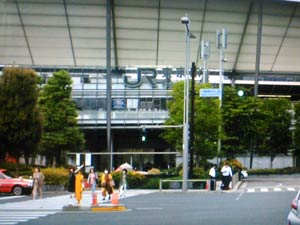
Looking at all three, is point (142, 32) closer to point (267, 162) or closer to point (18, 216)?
point (267, 162)

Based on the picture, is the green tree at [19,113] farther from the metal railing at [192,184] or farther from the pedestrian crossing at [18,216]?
the pedestrian crossing at [18,216]

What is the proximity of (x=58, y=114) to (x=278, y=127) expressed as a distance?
72.9 ft

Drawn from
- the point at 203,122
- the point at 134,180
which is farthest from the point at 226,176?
the point at 203,122

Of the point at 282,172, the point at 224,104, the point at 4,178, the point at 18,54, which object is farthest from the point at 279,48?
the point at 4,178

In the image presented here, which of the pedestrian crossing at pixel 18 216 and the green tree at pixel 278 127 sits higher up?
the green tree at pixel 278 127

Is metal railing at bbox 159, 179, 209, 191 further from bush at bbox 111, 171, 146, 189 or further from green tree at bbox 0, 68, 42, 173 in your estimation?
green tree at bbox 0, 68, 42, 173

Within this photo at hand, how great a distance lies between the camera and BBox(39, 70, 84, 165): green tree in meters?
50.8

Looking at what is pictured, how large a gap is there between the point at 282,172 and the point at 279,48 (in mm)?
20136

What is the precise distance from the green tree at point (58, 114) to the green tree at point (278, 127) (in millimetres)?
19626

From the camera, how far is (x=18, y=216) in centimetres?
1922

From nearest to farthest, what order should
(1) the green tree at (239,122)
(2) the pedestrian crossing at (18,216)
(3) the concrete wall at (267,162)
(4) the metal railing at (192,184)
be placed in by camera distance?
(2) the pedestrian crossing at (18,216) < (4) the metal railing at (192,184) < (1) the green tree at (239,122) < (3) the concrete wall at (267,162)

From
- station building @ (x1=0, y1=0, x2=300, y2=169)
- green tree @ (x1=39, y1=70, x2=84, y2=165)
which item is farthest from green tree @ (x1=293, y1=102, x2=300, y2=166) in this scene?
green tree @ (x1=39, y1=70, x2=84, y2=165)

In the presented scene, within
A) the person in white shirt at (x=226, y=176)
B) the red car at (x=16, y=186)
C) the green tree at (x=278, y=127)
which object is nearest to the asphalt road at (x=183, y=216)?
the person in white shirt at (x=226, y=176)

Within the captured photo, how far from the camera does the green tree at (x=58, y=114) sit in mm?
50781
